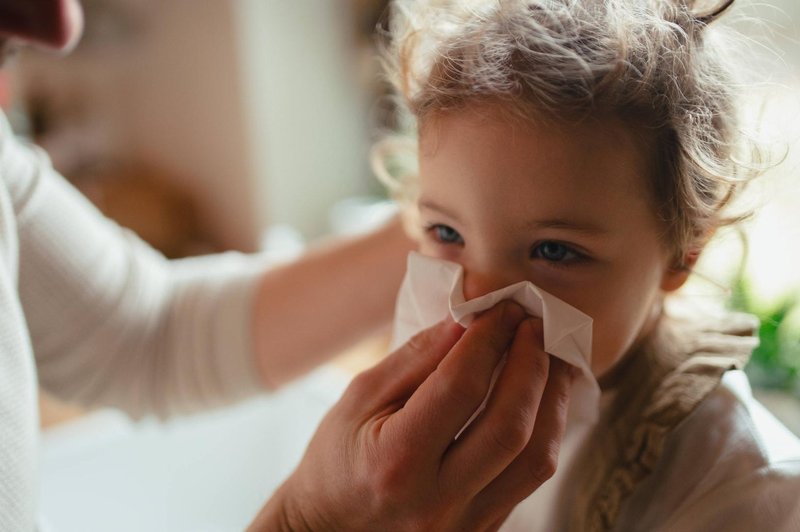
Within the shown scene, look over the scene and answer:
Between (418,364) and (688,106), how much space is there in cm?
→ 29

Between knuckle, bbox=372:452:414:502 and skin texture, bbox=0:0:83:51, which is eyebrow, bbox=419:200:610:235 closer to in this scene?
knuckle, bbox=372:452:414:502

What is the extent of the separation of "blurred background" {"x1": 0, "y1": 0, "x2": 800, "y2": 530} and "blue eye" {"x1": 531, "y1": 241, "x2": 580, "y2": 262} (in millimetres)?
178

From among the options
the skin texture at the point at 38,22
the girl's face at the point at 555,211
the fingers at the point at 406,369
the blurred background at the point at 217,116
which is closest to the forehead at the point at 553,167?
the girl's face at the point at 555,211

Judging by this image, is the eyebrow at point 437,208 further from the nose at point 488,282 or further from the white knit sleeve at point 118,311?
the white knit sleeve at point 118,311

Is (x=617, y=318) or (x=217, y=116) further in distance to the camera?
(x=217, y=116)

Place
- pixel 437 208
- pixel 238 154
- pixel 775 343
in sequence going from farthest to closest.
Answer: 1. pixel 238 154
2. pixel 775 343
3. pixel 437 208

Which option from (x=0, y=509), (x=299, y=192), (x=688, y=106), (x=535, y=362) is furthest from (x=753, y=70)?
(x=299, y=192)

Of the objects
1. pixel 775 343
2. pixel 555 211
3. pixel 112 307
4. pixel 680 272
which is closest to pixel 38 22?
pixel 112 307

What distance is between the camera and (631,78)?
21.3 inches

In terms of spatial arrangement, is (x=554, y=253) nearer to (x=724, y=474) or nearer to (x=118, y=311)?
(x=724, y=474)

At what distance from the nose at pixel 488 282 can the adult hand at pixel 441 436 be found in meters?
0.02

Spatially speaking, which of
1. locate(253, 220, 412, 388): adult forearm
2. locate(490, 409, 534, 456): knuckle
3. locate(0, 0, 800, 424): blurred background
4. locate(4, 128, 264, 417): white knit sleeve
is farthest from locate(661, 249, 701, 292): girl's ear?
locate(0, 0, 800, 424): blurred background

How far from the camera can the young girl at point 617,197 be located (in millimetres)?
542

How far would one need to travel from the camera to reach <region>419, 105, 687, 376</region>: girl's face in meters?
0.54
